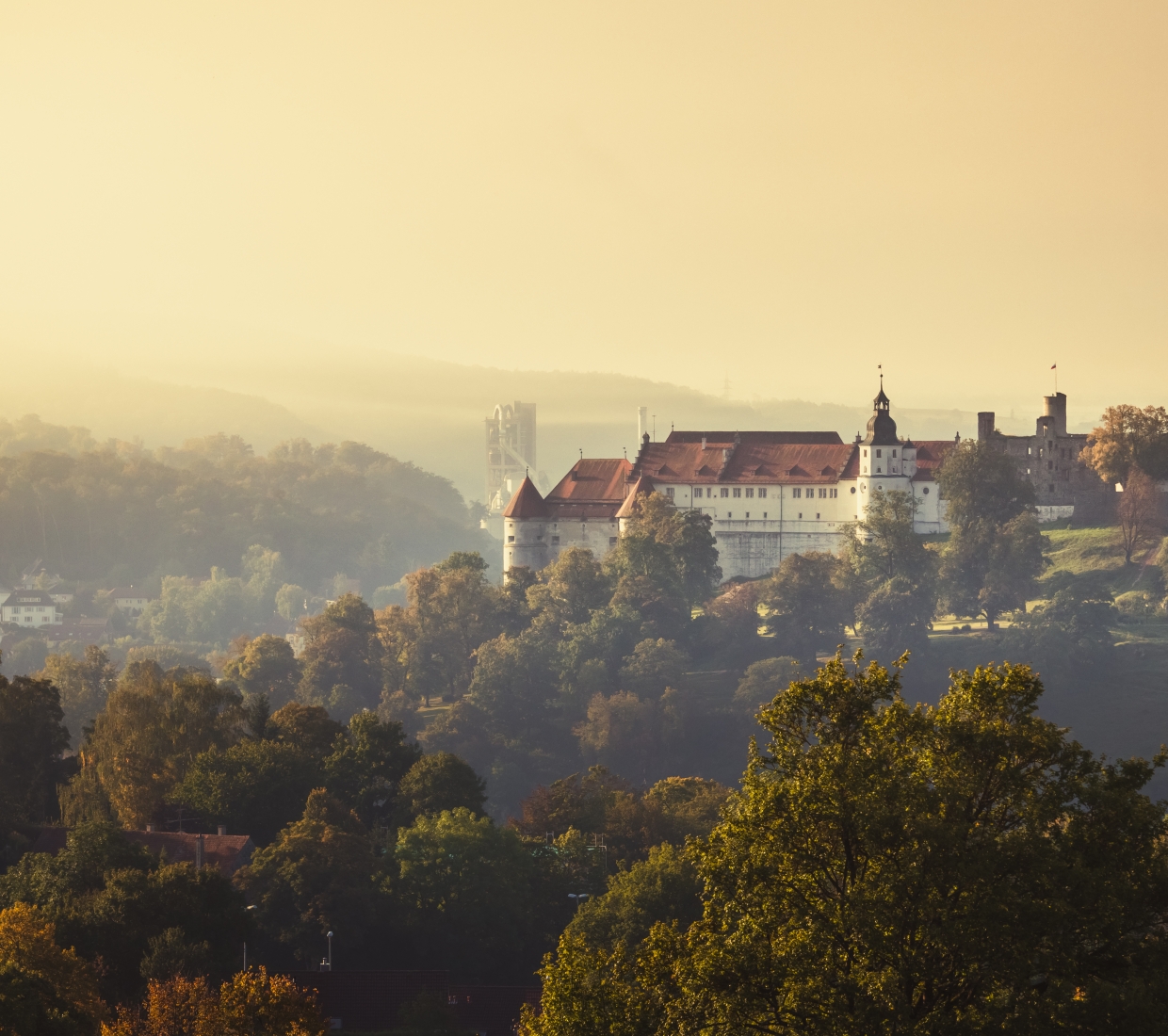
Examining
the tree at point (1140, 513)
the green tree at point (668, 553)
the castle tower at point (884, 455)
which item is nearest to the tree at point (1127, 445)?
the tree at point (1140, 513)

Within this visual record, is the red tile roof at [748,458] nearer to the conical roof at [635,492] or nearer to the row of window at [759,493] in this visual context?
the row of window at [759,493]

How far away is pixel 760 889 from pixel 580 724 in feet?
243

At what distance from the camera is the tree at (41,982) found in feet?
94.3

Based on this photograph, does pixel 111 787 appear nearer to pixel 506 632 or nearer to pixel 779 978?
pixel 779 978

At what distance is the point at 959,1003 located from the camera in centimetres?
2127

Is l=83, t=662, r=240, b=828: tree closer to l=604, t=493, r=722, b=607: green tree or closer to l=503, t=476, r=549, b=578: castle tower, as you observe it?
l=604, t=493, r=722, b=607: green tree

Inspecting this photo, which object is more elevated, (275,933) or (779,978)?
(779,978)

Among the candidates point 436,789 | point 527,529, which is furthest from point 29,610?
point 436,789

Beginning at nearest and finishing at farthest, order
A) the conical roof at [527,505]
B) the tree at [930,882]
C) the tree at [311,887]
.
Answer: the tree at [930,882] → the tree at [311,887] → the conical roof at [527,505]

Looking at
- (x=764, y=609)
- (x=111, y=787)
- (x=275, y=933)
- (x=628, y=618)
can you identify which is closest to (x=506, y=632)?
(x=628, y=618)

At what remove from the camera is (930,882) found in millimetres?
21500

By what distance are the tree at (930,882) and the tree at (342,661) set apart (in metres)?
74.7

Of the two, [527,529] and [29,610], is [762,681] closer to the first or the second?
[527,529]

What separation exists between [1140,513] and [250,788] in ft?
210
